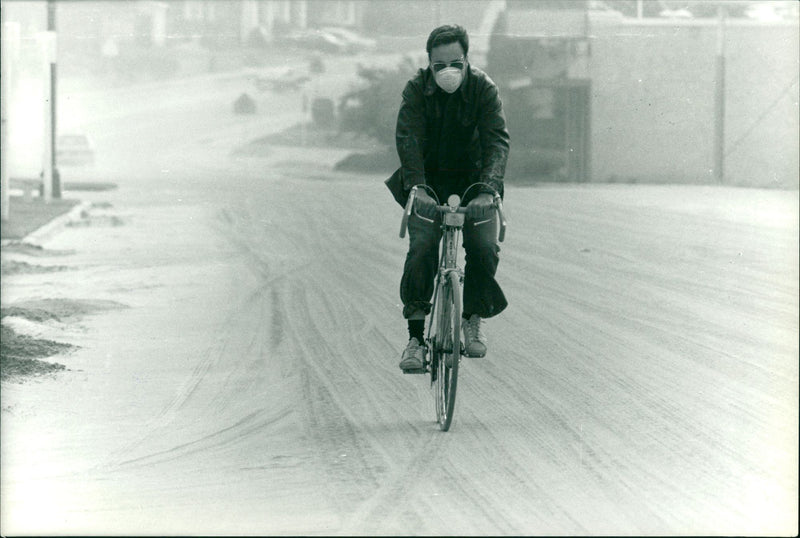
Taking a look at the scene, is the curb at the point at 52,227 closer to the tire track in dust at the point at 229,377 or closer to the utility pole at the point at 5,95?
the utility pole at the point at 5,95

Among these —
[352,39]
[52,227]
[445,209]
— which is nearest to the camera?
[445,209]

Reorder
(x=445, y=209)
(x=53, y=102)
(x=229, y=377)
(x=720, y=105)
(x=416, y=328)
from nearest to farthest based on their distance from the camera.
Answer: (x=445, y=209), (x=416, y=328), (x=229, y=377), (x=720, y=105), (x=53, y=102)

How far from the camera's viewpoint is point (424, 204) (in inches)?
289

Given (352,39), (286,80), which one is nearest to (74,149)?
(286,80)

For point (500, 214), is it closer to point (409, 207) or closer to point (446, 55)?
point (409, 207)

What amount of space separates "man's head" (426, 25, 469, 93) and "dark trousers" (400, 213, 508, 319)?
Result: 75cm

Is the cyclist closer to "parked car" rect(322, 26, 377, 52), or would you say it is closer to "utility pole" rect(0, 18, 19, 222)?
"parked car" rect(322, 26, 377, 52)

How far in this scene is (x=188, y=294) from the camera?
13.5m

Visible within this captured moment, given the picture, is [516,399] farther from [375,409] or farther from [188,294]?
[188,294]

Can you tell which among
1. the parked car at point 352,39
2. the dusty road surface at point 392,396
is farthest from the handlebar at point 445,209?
the parked car at point 352,39

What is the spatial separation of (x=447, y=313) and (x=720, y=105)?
13.1 m

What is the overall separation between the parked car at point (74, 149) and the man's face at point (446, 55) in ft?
63.7

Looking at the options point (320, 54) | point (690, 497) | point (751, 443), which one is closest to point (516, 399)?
point (751, 443)

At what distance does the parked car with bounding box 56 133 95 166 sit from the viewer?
25938mm
